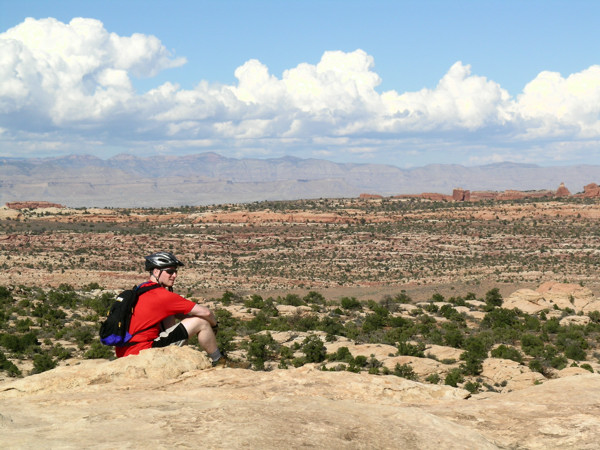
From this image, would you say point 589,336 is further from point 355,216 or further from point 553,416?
point 355,216

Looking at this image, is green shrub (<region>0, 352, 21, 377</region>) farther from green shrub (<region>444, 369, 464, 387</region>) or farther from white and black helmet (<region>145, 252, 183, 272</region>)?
green shrub (<region>444, 369, 464, 387</region>)

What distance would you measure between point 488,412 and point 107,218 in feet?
306

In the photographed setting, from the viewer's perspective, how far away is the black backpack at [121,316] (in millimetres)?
7281

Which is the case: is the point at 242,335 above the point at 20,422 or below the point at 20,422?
below

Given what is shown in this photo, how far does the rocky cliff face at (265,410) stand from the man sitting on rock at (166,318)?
0.79 ft

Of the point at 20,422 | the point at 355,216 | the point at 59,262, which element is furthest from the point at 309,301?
the point at 355,216

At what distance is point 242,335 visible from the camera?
72.8ft

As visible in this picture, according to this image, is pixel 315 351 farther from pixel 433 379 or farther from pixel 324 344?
pixel 433 379

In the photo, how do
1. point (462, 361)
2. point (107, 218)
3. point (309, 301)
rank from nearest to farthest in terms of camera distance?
1. point (462, 361)
2. point (309, 301)
3. point (107, 218)

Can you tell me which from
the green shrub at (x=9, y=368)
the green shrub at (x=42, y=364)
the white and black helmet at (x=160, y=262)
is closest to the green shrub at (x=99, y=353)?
the green shrub at (x=42, y=364)

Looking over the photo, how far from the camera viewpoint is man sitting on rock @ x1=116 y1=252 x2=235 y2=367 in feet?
24.1

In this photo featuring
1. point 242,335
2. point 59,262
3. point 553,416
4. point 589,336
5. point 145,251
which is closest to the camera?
point 553,416

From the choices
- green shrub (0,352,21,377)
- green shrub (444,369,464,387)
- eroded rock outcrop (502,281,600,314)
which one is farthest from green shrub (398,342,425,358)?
eroded rock outcrop (502,281,600,314)

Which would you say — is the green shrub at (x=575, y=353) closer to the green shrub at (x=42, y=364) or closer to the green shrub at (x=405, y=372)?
the green shrub at (x=405, y=372)
